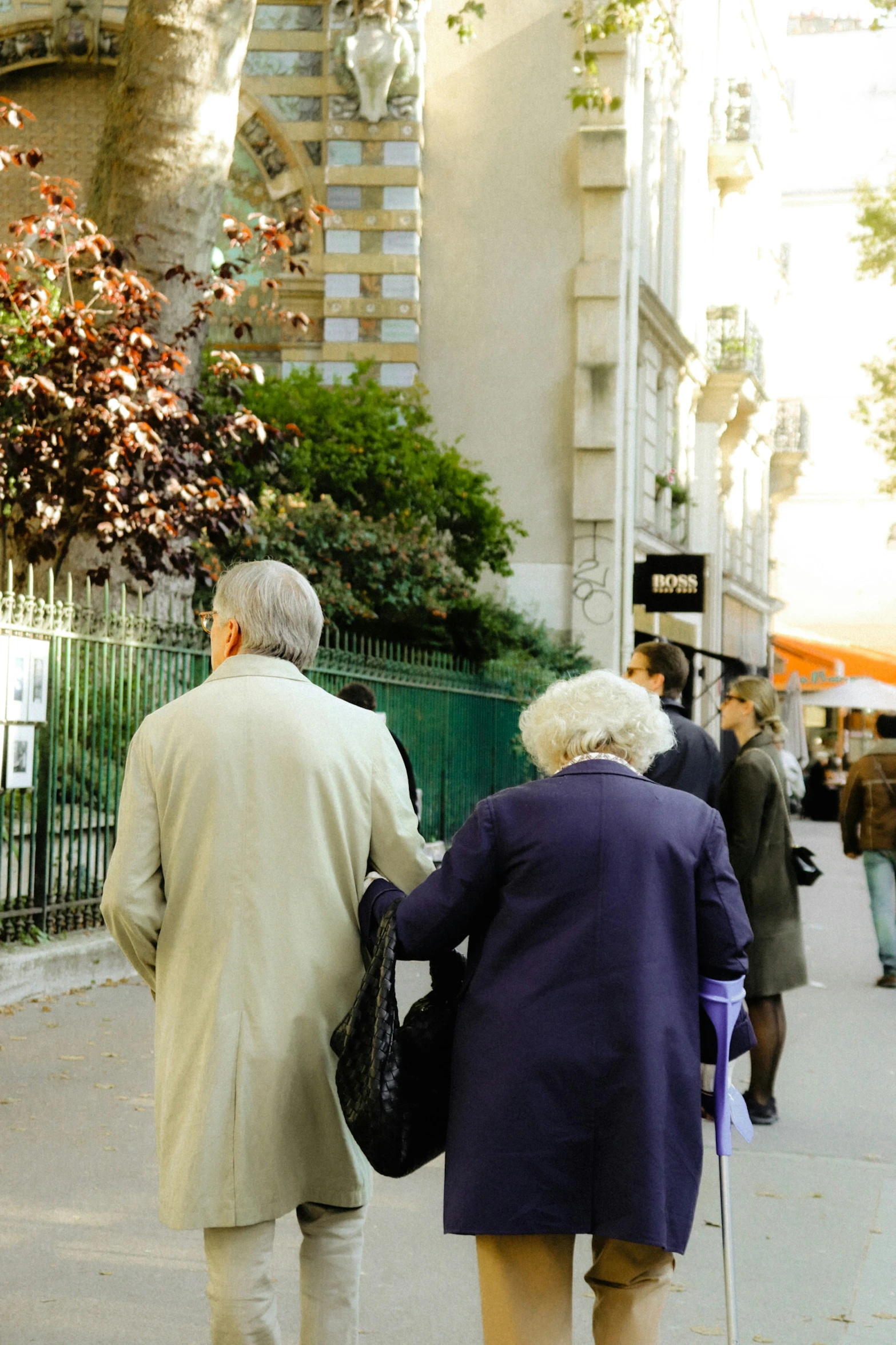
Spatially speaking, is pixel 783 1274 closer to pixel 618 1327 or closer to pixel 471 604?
pixel 618 1327

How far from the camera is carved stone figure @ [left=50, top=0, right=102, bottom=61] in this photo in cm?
2072

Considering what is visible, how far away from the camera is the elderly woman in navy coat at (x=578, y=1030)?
3.01m

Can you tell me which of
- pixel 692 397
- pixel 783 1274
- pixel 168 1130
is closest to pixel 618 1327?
pixel 168 1130

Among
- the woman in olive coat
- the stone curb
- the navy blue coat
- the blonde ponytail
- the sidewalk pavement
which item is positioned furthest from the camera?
the stone curb

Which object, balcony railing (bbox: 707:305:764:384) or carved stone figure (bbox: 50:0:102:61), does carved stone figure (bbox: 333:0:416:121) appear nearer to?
carved stone figure (bbox: 50:0:102:61)

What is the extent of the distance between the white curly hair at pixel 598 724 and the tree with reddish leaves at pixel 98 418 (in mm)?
6858

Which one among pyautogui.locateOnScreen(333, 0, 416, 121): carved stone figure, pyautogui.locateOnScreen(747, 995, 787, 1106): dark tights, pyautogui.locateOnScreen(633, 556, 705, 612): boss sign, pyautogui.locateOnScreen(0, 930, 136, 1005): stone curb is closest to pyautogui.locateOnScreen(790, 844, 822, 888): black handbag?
pyautogui.locateOnScreen(747, 995, 787, 1106): dark tights

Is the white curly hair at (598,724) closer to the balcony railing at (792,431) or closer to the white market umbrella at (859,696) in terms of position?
the white market umbrella at (859,696)

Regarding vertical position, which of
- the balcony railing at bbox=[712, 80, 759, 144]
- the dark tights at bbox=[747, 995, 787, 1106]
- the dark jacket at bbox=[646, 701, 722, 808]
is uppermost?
the balcony railing at bbox=[712, 80, 759, 144]

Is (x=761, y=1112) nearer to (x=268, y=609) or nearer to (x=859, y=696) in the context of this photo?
(x=268, y=609)

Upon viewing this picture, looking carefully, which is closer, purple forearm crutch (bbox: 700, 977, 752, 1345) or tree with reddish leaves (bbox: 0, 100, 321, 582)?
purple forearm crutch (bbox: 700, 977, 752, 1345)

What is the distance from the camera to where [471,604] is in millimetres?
18844

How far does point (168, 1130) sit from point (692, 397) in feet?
88.4

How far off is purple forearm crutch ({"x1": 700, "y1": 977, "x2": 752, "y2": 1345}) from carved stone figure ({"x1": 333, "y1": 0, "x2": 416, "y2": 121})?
1870 centimetres
